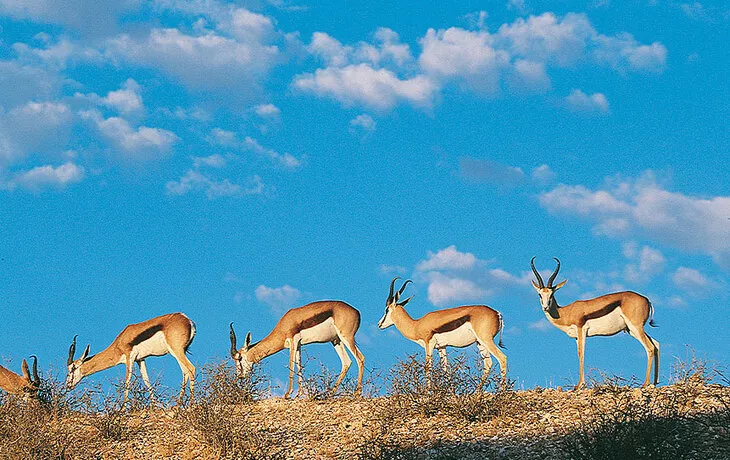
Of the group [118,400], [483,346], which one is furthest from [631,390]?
[118,400]

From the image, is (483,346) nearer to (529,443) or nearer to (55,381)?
(529,443)

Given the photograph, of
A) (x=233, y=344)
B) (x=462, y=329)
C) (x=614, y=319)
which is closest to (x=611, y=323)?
(x=614, y=319)

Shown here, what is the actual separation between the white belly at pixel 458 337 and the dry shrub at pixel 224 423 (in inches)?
214

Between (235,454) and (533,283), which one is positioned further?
(533,283)

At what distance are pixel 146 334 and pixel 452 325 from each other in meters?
7.18

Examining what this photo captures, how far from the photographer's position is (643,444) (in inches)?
462

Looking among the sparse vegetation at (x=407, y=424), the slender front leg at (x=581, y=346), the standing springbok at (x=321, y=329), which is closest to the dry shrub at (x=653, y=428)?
the sparse vegetation at (x=407, y=424)

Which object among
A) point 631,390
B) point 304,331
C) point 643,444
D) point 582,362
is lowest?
point 643,444

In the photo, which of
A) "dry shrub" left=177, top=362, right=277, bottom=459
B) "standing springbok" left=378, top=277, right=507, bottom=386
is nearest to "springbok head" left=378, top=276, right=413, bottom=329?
"standing springbok" left=378, top=277, right=507, bottom=386

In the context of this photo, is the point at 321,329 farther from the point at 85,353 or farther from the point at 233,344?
the point at 85,353

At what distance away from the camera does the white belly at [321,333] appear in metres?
19.8

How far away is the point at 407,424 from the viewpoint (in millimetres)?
13883

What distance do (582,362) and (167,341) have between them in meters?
9.39

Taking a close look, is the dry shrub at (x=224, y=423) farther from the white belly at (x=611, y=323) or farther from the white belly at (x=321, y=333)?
the white belly at (x=611, y=323)
